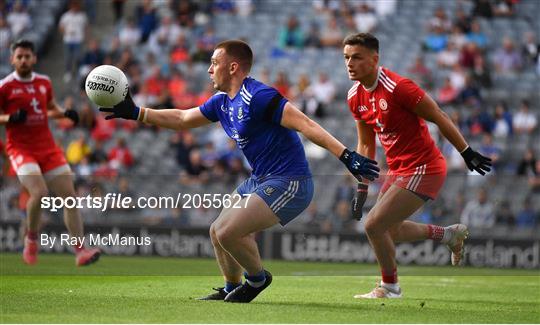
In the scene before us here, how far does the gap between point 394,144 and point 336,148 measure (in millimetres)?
1704

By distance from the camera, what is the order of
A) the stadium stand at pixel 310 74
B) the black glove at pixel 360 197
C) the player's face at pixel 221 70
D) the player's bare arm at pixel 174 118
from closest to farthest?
the player's face at pixel 221 70 < the player's bare arm at pixel 174 118 < the black glove at pixel 360 197 < the stadium stand at pixel 310 74

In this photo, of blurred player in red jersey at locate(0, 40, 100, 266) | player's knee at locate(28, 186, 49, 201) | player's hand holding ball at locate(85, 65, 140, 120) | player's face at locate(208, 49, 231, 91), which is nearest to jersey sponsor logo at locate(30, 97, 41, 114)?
blurred player in red jersey at locate(0, 40, 100, 266)

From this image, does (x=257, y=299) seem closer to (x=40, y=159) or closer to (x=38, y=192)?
(x=38, y=192)

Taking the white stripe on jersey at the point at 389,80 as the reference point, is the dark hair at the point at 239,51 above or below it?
above

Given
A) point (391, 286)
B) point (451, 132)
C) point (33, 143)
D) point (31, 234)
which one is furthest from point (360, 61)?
point (31, 234)

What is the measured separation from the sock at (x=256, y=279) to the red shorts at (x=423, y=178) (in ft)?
5.92

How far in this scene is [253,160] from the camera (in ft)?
33.0

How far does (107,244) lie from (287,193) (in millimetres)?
8207

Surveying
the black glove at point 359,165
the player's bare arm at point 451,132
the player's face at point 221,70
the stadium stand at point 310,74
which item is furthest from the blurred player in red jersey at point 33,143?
the black glove at point 359,165

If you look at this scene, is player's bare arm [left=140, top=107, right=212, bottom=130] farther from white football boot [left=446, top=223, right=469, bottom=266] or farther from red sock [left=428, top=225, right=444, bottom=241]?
white football boot [left=446, top=223, right=469, bottom=266]

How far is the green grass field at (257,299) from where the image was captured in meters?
8.80

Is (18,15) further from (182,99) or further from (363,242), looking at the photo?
(363,242)

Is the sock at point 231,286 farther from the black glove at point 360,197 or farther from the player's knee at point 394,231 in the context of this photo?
the player's knee at point 394,231

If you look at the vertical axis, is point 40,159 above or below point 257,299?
above
